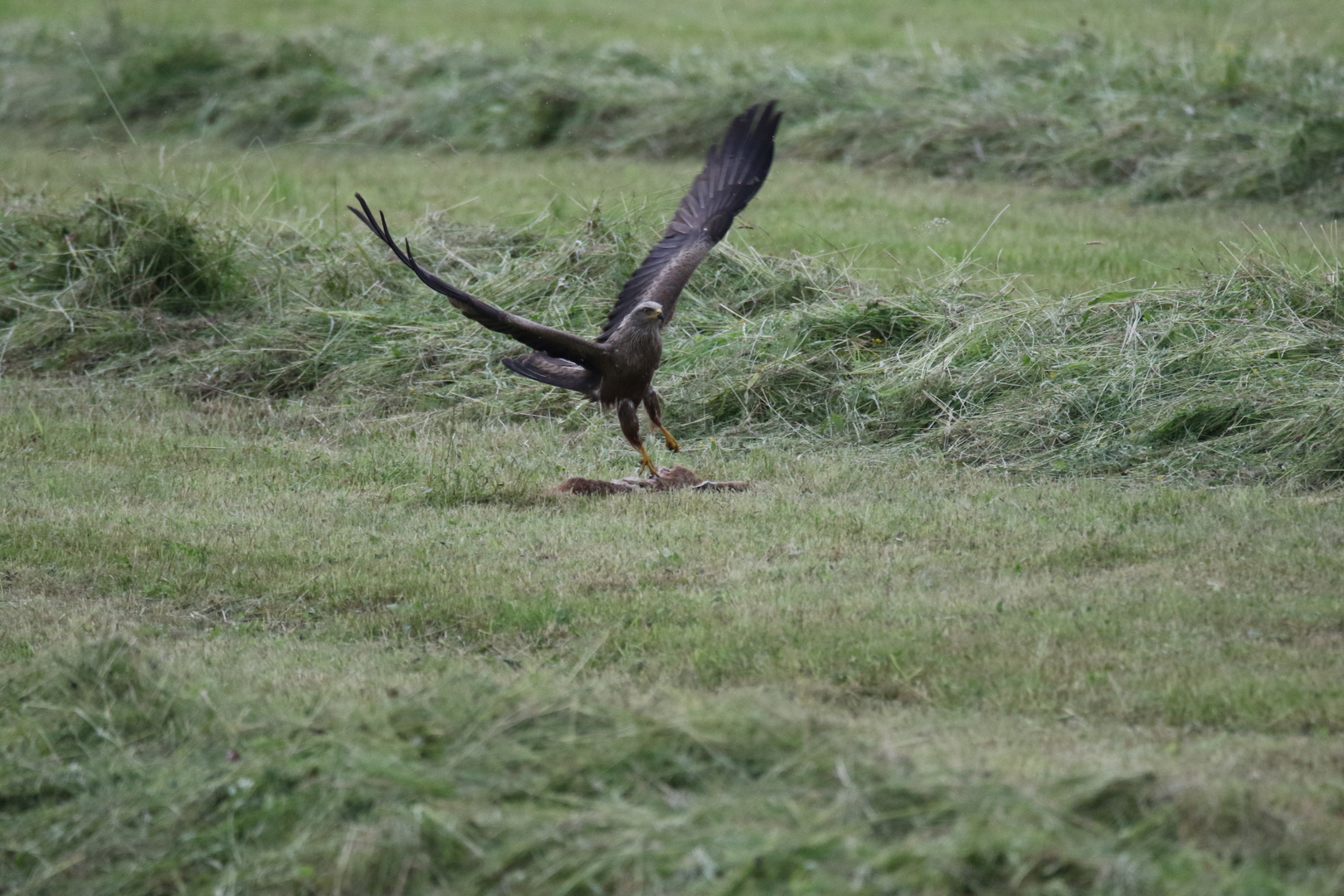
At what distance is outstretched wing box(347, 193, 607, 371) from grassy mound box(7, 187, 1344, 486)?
64.0 inches

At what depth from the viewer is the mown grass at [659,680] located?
370 cm

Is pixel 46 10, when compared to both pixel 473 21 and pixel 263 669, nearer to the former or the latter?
pixel 473 21

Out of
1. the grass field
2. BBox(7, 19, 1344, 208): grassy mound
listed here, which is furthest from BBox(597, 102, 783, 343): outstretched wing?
BBox(7, 19, 1344, 208): grassy mound

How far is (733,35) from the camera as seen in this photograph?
22734mm

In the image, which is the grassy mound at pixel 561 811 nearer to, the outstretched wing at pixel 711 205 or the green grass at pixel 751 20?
the outstretched wing at pixel 711 205

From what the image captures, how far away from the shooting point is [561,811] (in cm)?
385

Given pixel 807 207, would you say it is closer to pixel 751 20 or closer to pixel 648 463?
pixel 648 463

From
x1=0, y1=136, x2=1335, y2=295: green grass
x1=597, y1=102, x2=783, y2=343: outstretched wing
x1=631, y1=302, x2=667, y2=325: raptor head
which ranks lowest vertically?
x1=0, y1=136, x2=1335, y2=295: green grass

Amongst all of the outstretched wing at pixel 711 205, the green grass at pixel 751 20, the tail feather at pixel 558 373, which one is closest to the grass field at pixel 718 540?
the tail feather at pixel 558 373

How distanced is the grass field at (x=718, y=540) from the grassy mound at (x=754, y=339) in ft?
0.10

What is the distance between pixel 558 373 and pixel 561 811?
12.5 feet

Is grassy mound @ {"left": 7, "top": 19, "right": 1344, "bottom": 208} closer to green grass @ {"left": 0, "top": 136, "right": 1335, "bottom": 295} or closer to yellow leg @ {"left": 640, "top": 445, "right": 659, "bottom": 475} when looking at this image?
green grass @ {"left": 0, "top": 136, "right": 1335, "bottom": 295}

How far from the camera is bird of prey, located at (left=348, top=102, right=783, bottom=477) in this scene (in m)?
6.96

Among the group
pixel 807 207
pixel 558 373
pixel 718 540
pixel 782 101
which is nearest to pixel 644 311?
pixel 558 373
